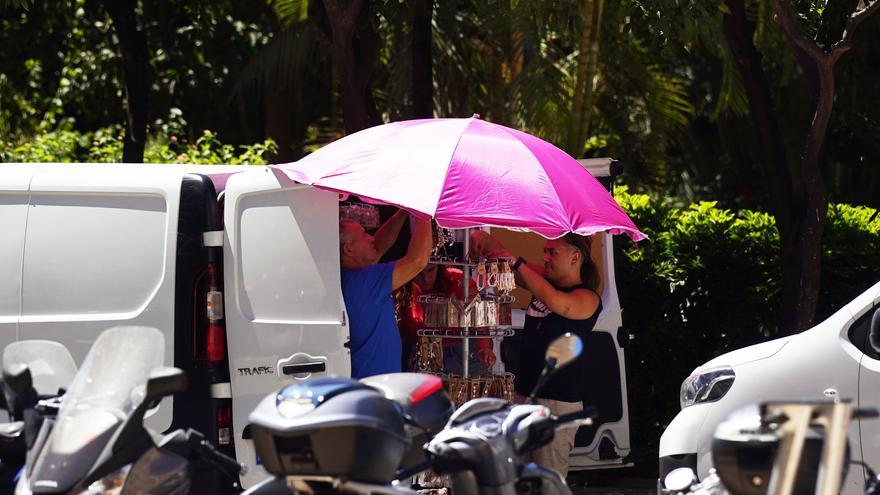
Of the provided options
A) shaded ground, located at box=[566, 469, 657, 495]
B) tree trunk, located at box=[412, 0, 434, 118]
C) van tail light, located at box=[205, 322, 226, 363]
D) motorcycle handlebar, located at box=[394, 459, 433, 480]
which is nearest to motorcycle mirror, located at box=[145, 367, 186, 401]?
motorcycle handlebar, located at box=[394, 459, 433, 480]

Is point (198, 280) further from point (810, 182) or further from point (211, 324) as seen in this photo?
point (810, 182)

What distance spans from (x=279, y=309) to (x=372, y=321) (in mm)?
546

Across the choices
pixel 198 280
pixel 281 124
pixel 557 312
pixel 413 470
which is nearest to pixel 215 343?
pixel 198 280

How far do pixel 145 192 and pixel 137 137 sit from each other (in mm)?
6260

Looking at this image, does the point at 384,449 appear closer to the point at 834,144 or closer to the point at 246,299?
the point at 246,299

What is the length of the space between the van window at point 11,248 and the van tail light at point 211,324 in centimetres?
94

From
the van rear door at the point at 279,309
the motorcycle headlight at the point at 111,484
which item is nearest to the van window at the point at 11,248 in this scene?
the van rear door at the point at 279,309

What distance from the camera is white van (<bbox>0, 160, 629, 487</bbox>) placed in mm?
6594

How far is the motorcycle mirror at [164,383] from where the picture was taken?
13.5ft

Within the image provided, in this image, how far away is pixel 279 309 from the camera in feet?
21.6

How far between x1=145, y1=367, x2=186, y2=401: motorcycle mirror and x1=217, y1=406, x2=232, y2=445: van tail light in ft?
8.10

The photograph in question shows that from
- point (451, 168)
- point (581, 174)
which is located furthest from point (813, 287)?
point (451, 168)

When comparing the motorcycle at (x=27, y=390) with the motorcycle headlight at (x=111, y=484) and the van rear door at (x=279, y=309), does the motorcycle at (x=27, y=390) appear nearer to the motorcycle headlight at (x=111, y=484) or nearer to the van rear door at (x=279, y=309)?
the motorcycle headlight at (x=111, y=484)

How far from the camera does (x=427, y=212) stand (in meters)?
6.28
